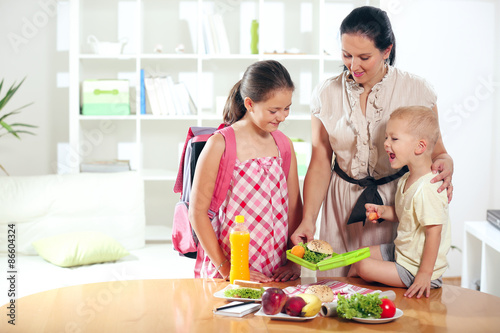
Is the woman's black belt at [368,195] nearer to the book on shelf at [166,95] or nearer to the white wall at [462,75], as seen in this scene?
the book on shelf at [166,95]

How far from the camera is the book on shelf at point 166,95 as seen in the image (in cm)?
398

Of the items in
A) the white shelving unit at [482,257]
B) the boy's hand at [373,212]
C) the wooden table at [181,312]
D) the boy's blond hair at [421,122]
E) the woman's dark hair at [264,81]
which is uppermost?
the woman's dark hair at [264,81]

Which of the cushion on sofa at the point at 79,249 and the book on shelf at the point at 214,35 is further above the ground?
the book on shelf at the point at 214,35

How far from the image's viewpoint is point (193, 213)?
1.86m

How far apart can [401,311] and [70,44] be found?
308 cm

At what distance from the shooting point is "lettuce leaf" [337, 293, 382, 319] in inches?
55.8

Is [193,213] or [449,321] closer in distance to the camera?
[449,321]

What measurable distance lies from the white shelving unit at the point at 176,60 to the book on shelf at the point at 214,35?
0.35ft

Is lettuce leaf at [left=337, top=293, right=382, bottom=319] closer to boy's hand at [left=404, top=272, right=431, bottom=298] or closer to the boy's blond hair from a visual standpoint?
boy's hand at [left=404, top=272, right=431, bottom=298]

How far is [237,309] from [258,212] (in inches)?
19.9

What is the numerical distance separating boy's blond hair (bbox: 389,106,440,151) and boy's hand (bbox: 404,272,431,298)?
0.37m

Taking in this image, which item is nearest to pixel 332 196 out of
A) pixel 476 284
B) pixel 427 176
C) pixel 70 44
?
pixel 427 176

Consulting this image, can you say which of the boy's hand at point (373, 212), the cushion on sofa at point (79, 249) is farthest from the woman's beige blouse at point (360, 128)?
the cushion on sofa at point (79, 249)

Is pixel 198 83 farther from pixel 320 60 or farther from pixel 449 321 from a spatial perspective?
pixel 449 321
